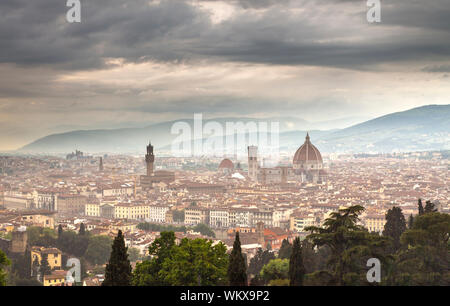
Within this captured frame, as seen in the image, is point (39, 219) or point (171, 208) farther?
point (171, 208)

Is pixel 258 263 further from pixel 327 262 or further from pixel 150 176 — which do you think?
pixel 150 176

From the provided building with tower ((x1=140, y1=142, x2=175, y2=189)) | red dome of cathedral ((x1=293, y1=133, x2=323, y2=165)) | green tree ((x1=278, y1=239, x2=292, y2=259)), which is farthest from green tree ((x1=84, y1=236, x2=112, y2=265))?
red dome of cathedral ((x1=293, y1=133, x2=323, y2=165))

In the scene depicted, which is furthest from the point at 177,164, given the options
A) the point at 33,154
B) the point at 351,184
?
the point at 351,184

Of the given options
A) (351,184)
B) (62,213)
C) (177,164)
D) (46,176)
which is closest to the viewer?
(62,213)

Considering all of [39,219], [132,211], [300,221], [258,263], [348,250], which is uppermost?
[348,250]

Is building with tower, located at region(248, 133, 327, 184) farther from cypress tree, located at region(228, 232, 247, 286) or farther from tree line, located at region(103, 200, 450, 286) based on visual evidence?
cypress tree, located at region(228, 232, 247, 286)

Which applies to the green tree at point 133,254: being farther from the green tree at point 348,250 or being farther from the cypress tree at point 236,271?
the cypress tree at point 236,271

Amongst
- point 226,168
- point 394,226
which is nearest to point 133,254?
point 394,226
